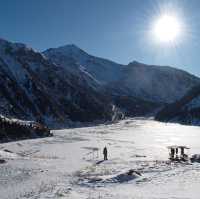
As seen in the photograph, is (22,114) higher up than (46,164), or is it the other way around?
(22,114)

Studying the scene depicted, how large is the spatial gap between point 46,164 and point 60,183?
13.0m

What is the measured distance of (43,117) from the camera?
7126 inches

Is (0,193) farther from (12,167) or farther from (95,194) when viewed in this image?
(12,167)

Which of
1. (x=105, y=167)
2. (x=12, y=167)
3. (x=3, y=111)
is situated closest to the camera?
(x=12, y=167)

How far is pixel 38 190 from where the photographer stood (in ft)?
104

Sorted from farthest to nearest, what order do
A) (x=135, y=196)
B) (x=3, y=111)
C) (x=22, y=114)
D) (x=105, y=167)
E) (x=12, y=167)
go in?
(x=22, y=114)
(x=3, y=111)
(x=105, y=167)
(x=12, y=167)
(x=135, y=196)

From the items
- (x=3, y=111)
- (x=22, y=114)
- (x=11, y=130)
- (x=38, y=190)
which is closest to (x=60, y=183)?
(x=38, y=190)

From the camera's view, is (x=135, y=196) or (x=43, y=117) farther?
(x=43, y=117)

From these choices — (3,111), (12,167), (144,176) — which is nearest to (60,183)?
(144,176)

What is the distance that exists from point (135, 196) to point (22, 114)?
149m

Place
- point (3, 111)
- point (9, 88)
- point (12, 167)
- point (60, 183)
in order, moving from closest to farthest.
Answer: point (60, 183), point (12, 167), point (3, 111), point (9, 88)

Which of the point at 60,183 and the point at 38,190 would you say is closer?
the point at 38,190

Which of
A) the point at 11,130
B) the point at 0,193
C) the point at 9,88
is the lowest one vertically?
the point at 0,193

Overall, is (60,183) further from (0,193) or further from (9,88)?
(9,88)
